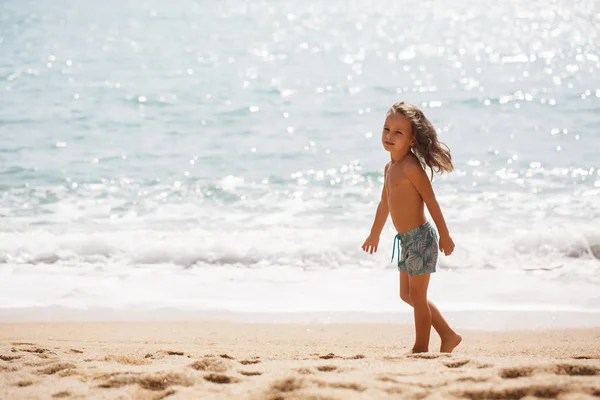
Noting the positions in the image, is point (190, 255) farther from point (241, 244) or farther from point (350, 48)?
point (350, 48)

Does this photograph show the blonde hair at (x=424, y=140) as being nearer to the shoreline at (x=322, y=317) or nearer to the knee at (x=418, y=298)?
the knee at (x=418, y=298)

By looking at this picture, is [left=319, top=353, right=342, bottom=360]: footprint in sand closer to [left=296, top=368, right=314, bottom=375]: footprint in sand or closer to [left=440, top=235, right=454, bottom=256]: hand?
[left=296, top=368, right=314, bottom=375]: footprint in sand

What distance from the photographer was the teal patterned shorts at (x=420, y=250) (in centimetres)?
412

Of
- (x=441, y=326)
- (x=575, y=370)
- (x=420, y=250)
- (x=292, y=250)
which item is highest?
(x=292, y=250)

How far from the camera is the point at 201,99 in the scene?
14.8 m

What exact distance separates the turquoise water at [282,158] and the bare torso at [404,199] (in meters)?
1.58

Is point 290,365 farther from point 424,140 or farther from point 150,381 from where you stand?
point 424,140

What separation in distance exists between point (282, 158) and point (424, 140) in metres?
6.89

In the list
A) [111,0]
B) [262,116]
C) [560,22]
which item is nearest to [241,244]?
[262,116]

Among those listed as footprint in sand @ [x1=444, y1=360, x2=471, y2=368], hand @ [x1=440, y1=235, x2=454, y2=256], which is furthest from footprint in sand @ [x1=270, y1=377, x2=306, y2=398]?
hand @ [x1=440, y1=235, x2=454, y2=256]

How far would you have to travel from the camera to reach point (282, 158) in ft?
36.0

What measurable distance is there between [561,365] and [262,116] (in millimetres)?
10513

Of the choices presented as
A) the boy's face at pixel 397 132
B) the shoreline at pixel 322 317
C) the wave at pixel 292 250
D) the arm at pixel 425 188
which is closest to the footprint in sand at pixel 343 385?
the arm at pixel 425 188

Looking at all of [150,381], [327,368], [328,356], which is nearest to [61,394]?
[150,381]
